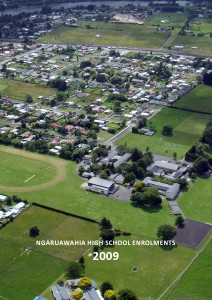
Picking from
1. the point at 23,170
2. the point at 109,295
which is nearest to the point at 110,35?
the point at 23,170

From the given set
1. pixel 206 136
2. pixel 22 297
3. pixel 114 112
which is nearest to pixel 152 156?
pixel 206 136

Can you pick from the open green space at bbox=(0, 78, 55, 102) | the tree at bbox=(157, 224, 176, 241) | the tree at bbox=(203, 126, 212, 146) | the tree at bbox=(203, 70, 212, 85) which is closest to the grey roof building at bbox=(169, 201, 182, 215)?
the tree at bbox=(157, 224, 176, 241)

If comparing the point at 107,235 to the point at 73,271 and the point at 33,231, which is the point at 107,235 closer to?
the point at 73,271

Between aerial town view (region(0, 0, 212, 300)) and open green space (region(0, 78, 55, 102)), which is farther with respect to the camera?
open green space (region(0, 78, 55, 102))

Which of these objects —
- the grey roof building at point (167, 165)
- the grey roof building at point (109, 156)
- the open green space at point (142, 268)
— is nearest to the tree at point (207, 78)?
the grey roof building at point (109, 156)

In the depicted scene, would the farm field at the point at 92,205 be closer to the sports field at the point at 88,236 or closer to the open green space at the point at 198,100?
the sports field at the point at 88,236

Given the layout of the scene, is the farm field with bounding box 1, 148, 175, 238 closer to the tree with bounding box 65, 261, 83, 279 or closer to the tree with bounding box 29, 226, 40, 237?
the tree with bounding box 29, 226, 40, 237
